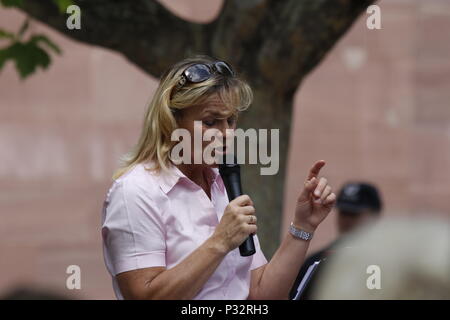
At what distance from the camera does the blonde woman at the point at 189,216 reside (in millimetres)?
2100

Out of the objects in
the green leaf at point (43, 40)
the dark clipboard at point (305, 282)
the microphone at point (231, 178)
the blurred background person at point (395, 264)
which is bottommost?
the dark clipboard at point (305, 282)

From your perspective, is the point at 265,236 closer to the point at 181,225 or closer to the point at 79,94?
the point at 181,225

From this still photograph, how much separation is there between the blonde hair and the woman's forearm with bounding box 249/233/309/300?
0.36 metres

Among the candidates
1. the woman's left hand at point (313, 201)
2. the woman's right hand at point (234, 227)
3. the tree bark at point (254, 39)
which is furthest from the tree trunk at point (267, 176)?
the woman's right hand at point (234, 227)

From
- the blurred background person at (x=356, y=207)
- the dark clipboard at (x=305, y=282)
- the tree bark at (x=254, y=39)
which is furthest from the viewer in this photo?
the blurred background person at (x=356, y=207)

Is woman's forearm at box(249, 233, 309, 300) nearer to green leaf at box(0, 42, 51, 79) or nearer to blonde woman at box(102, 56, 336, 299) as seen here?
blonde woman at box(102, 56, 336, 299)

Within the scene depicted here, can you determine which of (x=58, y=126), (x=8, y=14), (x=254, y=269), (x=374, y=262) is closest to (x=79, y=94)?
(x=58, y=126)

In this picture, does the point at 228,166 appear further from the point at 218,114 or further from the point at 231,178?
the point at 218,114

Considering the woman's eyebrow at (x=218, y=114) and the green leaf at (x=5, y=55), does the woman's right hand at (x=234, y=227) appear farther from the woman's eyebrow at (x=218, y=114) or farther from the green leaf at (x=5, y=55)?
the green leaf at (x=5, y=55)

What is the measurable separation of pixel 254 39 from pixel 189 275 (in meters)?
2.31

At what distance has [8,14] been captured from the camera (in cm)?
909

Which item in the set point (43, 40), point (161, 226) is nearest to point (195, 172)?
point (161, 226)

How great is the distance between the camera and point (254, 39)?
423 cm
